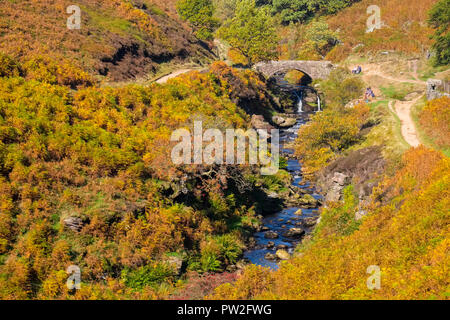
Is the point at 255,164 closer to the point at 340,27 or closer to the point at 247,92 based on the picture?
the point at 247,92

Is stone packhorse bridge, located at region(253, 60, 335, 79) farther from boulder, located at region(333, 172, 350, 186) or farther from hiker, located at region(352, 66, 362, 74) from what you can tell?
boulder, located at region(333, 172, 350, 186)

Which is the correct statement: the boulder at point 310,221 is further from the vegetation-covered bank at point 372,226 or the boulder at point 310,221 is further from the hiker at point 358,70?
the hiker at point 358,70

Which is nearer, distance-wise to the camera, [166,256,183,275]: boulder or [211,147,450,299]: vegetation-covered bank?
[211,147,450,299]: vegetation-covered bank

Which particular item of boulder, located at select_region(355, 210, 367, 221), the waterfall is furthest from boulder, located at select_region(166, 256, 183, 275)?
the waterfall

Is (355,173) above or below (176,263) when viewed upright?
above

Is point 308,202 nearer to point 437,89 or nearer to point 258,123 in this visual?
point 258,123

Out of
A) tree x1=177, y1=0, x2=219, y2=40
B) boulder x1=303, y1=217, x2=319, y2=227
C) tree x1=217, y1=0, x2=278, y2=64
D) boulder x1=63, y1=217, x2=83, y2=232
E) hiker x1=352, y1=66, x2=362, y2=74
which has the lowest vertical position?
boulder x1=303, y1=217, x2=319, y2=227

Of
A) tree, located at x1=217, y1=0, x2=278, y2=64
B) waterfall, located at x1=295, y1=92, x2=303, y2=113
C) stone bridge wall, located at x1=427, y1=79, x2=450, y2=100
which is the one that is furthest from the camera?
tree, located at x1=217, y1=0, x2=278, y2=64

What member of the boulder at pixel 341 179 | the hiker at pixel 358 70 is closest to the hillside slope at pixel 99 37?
the boulder at pixel 341 179

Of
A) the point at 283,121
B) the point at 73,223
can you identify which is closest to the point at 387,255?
the point at 73,223

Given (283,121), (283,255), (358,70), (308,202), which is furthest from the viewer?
(358,70)
